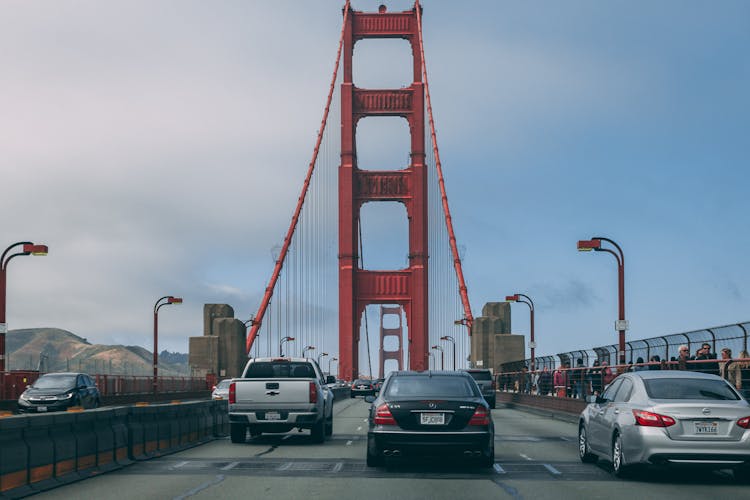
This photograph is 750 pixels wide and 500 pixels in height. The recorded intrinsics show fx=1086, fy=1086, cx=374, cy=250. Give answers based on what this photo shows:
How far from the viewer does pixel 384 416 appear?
1495 cm

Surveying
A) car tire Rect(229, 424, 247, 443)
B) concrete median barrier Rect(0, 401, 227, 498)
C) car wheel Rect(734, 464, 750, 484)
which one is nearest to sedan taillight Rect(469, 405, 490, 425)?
car wheel Rect(734, 464, 750, 484)

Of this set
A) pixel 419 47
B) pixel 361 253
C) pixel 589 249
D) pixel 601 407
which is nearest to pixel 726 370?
pixel 601 407

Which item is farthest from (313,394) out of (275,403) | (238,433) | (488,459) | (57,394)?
(57,394)

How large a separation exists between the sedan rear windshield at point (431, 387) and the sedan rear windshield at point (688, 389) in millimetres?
2606

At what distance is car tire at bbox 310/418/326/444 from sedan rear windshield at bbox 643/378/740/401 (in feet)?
27.6

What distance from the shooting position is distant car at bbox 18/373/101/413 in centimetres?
3316

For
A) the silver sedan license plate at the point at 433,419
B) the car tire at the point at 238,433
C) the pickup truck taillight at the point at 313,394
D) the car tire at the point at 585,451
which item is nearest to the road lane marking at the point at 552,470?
the car tire at the point at 585,451

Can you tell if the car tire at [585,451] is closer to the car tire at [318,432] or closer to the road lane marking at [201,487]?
the road lane marking at [201,487]

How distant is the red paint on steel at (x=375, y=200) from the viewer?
83.4 m

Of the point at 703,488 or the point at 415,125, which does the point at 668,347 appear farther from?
the point at 415,125

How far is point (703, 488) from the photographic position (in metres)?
13.2

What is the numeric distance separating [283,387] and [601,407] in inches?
284

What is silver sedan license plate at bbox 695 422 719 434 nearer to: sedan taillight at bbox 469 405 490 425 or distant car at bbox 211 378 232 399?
sedan taillight at bbox 469 405 490 425

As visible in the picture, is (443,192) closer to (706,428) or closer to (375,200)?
(375,200)
